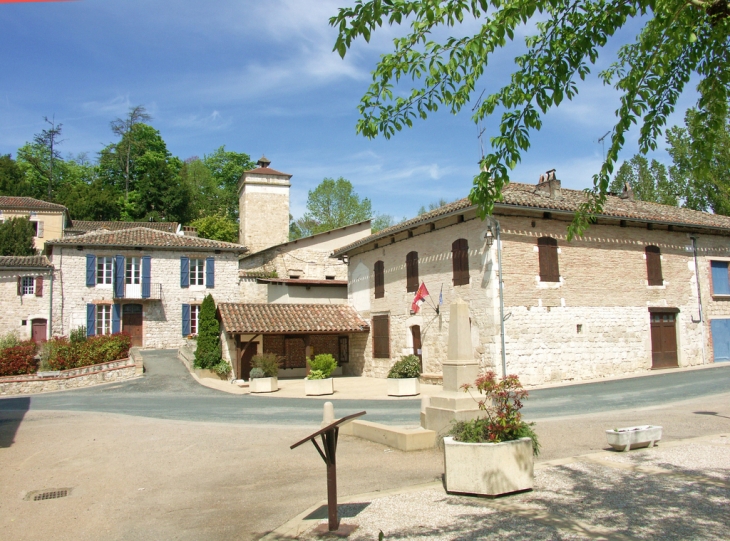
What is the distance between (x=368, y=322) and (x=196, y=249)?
11.4 metres

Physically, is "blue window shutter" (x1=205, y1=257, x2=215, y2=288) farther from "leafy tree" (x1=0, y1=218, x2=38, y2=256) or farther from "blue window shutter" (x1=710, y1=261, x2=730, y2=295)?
"blue window shutter" (x1=710, y1=261, x2=730, y2=295)

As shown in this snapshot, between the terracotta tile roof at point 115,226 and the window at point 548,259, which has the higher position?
the terracotta tile roof at point 115,226

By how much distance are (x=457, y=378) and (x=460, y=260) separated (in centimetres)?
1114

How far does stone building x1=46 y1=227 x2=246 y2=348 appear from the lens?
28641 millimetres

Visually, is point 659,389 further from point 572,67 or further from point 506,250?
point 572,67

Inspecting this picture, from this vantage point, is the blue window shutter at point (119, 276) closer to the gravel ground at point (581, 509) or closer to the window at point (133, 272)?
the window at point (133, 272)

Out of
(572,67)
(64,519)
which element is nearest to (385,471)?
(64,519)

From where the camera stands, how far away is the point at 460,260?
19000 mm

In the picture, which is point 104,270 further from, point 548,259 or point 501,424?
point 501,424

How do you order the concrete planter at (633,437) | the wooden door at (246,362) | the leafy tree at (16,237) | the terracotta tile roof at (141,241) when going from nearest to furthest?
the concrete planter at (633,437) < the wooden door at (246,362) < the terracotta tile roof at (141,241) < the leafy tree at (16,237)

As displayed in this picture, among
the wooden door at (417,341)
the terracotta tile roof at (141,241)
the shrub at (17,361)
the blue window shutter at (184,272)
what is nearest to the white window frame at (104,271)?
the terracotta tile roof at (141,241)

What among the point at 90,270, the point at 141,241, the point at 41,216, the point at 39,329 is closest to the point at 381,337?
the point at 141,241

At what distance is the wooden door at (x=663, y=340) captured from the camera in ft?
67.5

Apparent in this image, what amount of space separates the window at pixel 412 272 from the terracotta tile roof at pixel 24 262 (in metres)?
18.8
